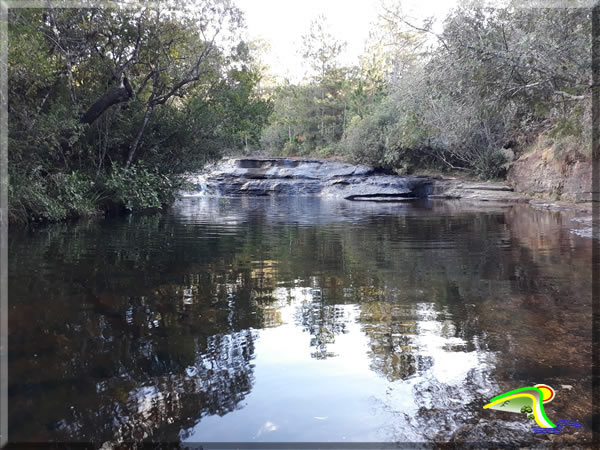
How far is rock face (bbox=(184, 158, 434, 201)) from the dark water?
79.1 feet

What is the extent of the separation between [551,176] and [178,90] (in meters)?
17.4

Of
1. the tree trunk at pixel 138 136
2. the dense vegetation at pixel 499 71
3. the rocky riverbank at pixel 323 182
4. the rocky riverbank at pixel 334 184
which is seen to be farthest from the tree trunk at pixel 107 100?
the rocky riverbank at pixel 323 182

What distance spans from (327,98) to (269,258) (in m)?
38.4

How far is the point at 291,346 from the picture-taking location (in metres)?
3.50

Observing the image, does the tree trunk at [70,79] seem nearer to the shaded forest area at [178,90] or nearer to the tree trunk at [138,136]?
the shaded forest area at [178,90]

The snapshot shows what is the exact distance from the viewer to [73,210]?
1310cm

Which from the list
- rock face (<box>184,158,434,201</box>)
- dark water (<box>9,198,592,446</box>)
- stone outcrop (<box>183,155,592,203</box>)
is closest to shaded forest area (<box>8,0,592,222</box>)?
stone outcrop (<box>183,155,592,203</box>)

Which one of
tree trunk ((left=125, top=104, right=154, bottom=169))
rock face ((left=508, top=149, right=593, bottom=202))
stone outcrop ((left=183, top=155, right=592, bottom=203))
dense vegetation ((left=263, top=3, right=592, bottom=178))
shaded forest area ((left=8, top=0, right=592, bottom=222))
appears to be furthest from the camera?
stone outcrop ((left=183, top=155, right=592, bottom=203))

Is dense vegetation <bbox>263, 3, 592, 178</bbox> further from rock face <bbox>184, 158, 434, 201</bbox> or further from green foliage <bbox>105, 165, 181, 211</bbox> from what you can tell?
rock face <bbox>184, 158, 434, 201</bbox>

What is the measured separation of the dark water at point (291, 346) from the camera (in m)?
2.38

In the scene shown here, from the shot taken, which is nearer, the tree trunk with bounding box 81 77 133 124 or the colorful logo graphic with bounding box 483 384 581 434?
the colorful logo graphic with bounding box 483 384 581 434

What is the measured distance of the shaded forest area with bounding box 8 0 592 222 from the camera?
9500 mm

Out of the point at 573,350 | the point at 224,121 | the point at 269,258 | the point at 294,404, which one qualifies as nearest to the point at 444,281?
the point at 573,350

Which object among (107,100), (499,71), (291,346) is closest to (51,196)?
(107,100)
